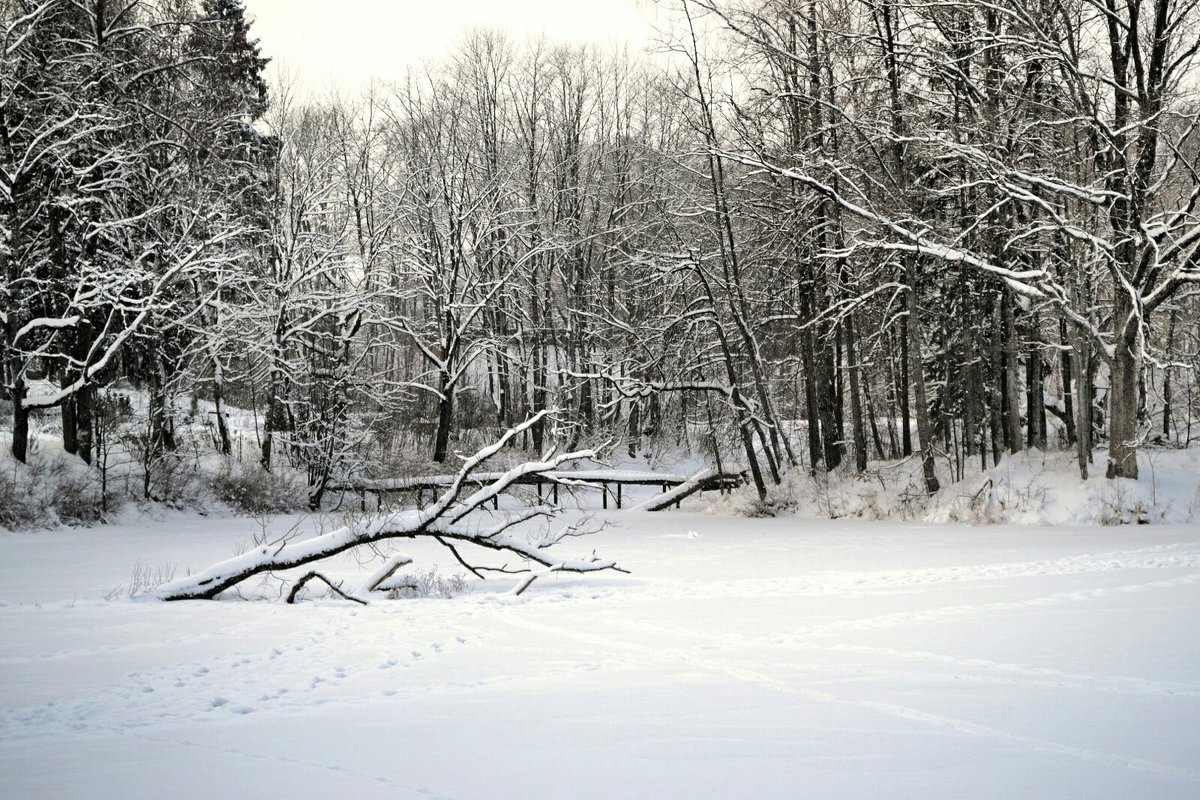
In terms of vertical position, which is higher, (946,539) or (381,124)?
(381,124)

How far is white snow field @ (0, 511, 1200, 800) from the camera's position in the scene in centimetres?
450

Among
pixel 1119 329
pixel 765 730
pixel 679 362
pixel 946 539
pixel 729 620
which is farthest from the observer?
pixel 679 362

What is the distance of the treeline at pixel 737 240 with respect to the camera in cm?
1644

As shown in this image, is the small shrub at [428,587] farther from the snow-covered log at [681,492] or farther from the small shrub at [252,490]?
the snow-covered log at [681,492]

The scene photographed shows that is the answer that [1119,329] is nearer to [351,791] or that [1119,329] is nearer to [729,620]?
[729,620]

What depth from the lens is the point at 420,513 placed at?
37.2ft

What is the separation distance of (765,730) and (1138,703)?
2.21 metres

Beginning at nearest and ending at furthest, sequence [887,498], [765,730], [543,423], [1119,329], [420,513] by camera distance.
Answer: [765,730]
[420,513]
[1119,329]
[887,498]
[543,423]

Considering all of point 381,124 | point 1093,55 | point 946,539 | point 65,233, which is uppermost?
point 381,124

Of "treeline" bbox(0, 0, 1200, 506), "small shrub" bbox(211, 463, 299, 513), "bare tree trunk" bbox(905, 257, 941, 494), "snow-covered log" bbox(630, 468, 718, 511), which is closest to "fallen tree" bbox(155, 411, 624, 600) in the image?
"treeline" bbox(0, 0, 1200, 506)

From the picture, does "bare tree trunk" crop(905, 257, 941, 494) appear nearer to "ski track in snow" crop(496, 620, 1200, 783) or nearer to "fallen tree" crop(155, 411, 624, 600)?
"fallen tree" crop(155, 411, 624, 600)

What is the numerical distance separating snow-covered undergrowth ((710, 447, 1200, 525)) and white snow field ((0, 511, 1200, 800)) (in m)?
4.44

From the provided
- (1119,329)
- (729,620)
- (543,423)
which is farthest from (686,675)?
(543,423)

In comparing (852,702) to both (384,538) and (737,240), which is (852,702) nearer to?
(384,538)
